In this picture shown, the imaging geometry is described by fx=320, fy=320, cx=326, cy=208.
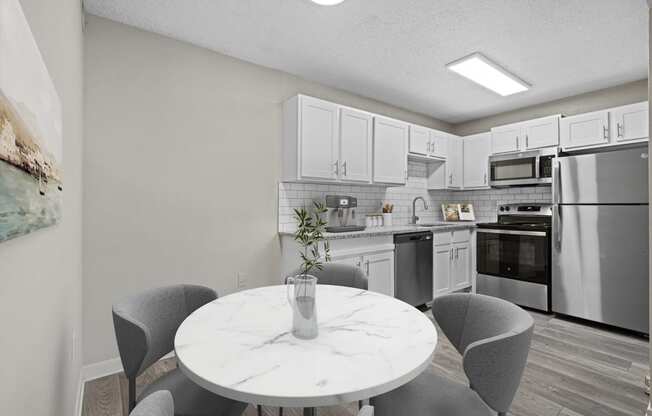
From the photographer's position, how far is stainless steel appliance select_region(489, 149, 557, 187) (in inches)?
149

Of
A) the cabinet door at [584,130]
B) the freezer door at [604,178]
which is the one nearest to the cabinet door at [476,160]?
the cabinet door at [584,130]

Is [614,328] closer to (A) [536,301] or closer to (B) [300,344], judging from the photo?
(A) [536,301]

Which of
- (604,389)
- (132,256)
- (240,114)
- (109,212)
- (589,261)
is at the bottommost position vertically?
(604,389)

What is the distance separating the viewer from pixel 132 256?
7.90 feet

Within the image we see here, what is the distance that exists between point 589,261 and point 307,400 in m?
3.79

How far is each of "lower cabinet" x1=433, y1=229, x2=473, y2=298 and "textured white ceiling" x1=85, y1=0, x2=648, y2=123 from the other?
1.85m

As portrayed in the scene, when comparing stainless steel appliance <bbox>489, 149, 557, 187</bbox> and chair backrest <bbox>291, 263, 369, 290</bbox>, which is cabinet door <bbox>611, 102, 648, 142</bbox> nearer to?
stainless steel appliance <bbox>489, 149, 557, 187</bbox>

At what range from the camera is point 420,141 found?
415cm

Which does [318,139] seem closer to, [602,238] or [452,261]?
[452,261]

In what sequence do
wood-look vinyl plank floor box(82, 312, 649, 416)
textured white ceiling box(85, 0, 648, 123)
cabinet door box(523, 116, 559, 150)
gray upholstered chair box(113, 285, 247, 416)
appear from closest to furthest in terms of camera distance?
gray upholstered chair box(113, 285, 247, 416) < wood-look vinyl plank floor box(82, 312, 649, 416) < textured white ceiling box(85, 0, 648, 123) < cabinet door box(523, 116, 559, 150)

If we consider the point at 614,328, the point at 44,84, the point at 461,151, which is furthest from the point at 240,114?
the point at 614,328

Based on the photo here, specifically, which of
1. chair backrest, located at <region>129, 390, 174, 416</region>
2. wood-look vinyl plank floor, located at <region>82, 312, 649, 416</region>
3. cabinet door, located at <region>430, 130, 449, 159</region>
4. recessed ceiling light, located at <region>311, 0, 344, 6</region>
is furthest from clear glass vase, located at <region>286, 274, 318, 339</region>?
cabinet door, located at <region>430, 130, 449, 159</region>

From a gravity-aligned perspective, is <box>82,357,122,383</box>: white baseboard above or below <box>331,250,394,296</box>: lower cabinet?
below

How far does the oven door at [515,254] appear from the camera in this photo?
364cm
